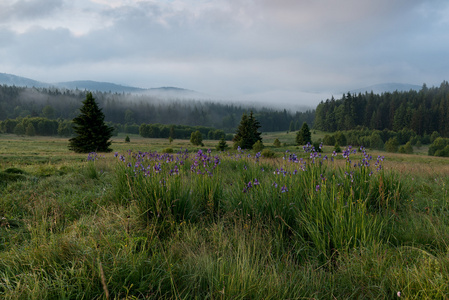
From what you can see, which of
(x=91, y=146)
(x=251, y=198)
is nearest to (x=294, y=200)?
(x=251, y=198)

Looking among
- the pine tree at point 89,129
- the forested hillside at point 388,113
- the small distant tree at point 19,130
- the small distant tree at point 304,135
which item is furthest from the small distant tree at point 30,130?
the forested hillside at point 388,113

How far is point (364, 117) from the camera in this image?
130250mm

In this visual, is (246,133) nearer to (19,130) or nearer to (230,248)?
(230,248)

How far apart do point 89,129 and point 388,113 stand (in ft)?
448

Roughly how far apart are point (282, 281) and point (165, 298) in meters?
1.09

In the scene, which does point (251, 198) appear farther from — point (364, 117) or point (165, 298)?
point (364, 117)

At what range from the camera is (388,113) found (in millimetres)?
127125

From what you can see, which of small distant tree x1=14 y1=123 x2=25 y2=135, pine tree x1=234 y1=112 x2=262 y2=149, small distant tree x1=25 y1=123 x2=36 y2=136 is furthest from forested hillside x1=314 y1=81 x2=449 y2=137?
small distant tree x1=14 y1=123 x2=25 y2=135

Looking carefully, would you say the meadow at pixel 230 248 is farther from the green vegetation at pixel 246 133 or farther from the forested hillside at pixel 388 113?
the forested hillside at pixel 388 113

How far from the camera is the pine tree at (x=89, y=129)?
32.7 meters

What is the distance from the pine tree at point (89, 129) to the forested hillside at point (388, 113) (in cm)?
12101

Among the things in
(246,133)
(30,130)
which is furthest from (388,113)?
(30,130)

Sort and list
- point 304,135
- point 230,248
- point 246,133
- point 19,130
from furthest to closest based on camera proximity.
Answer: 1. point 19,130
2. point 304,135
3. point 246,133
4. point 230,248

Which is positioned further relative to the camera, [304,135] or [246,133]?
[304,135]
